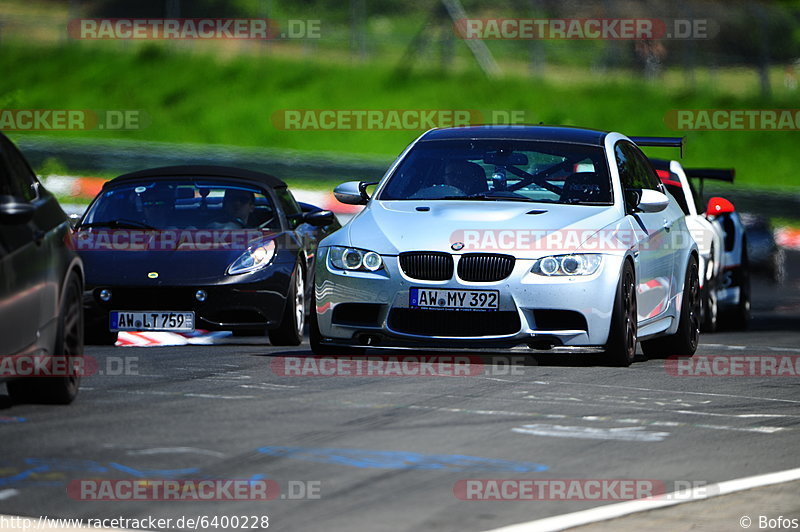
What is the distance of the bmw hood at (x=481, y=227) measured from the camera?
1087 centimetres

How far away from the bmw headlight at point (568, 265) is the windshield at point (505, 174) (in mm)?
876

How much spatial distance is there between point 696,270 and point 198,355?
4.11 meters

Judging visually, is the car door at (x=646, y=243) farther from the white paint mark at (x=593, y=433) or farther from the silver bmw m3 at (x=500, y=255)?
the white paint mark at (x=593, y=433)

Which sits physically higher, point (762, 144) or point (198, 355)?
point (762, 144)

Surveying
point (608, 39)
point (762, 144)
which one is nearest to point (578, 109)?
point (608, 39)

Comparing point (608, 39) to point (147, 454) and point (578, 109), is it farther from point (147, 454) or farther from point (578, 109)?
point (147, 454)

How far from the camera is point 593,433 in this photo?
27.3 ft

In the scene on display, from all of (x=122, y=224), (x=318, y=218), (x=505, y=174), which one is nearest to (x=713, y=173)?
(x=318, y=218)

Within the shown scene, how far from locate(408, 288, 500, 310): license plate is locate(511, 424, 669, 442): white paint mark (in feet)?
7.59

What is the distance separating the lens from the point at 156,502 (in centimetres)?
630

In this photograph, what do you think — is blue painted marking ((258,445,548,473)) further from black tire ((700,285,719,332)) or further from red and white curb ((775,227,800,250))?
red and white curb ((775,227,800,250))

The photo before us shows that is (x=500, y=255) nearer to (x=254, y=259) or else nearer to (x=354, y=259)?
(x=354, y=259)

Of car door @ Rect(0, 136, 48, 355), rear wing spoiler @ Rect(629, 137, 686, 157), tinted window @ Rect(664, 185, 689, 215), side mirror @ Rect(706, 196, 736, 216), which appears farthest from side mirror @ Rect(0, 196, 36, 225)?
side mirror @ Rect(706, 196, 736, 216)

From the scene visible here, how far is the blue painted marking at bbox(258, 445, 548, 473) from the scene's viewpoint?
7180 mm
